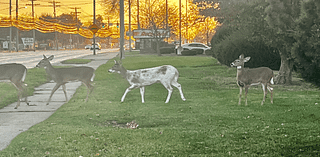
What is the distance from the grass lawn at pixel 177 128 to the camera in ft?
23.9

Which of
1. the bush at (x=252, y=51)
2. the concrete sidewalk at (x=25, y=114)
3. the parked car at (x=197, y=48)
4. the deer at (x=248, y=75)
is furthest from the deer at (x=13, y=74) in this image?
the parked car at (x=197, y=48)

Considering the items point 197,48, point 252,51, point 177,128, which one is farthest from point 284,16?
point 197,48

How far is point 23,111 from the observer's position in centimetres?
1128

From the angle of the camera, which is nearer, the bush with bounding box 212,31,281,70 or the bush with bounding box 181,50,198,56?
the bush with bounding box 212,31,281,70

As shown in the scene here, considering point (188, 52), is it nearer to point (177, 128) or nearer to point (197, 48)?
point (197, 48)

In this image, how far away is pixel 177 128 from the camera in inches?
354

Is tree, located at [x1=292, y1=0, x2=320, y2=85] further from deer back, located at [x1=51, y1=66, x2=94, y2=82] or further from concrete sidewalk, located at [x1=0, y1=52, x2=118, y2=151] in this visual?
concrete sidewalk, located at [x1=0, y1=52, x2=118, y2=151]

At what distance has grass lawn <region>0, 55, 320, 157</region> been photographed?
7.28 metres

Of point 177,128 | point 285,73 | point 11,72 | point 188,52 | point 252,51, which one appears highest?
point 188,52

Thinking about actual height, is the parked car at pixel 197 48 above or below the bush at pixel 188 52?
above

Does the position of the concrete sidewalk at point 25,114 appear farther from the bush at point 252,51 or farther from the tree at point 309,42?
the bush at point 252,51

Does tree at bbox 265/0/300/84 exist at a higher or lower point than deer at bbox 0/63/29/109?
higher

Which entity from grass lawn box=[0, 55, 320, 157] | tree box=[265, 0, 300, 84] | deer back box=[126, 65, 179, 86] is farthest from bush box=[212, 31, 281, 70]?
deer back box=[126, 65, 179, 86]

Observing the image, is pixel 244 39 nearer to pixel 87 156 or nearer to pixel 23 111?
pixel 23 111
